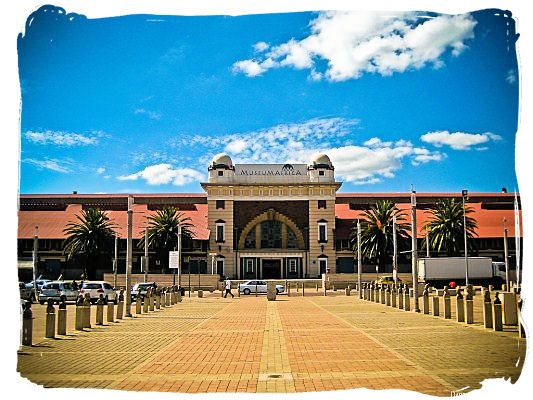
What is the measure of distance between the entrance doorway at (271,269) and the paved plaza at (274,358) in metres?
54.0

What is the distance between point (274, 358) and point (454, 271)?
145ft

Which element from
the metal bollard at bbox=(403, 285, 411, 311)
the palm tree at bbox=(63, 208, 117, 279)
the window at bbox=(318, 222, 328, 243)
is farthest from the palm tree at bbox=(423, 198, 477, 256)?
the metal bollard at bbox=(403, 285, 411, 311)

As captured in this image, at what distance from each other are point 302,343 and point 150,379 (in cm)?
574

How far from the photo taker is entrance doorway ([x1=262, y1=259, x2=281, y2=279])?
237 ft

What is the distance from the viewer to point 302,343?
44.0 ft

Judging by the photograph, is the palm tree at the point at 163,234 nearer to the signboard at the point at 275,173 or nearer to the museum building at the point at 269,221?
the museum building at the point at 269,221

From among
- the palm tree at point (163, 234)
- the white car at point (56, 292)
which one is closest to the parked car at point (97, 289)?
the white car at point (56, 292)

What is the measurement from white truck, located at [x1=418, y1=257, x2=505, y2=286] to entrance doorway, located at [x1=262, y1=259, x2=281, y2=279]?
23691 mm

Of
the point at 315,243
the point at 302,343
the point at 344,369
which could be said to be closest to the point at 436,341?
the point at 302,343

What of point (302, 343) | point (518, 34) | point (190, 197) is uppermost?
point (190, 197)

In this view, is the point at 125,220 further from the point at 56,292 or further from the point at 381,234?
the point at 56,292

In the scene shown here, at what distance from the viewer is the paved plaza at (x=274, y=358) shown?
7.18m

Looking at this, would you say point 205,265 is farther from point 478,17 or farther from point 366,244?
point 478,17

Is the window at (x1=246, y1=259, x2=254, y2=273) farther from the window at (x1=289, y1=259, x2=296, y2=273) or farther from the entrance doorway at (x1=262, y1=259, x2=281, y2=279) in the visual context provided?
the window at (x1=289, y1=259, x2=296, y2=273)
